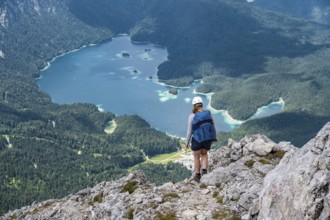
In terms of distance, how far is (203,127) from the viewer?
37.9m

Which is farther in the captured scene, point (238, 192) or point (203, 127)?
point (203, 127)

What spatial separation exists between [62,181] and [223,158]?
15314 cm

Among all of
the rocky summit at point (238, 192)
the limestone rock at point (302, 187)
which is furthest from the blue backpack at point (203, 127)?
the limestone rock at point (302, 187)

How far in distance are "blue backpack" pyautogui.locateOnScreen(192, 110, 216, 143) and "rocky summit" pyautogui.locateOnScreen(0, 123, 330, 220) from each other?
3.64 meters

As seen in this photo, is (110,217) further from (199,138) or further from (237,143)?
(237,143)

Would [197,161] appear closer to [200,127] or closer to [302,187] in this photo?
[200,127]

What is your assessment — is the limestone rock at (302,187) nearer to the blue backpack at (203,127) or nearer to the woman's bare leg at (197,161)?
the blue backpack at (203,127)

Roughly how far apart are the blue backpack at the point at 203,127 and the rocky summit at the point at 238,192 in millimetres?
3636

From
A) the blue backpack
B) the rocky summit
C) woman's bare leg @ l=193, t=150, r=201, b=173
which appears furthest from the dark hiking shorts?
the rocky summit

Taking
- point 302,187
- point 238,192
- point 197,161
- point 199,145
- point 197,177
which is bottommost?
point 302,187

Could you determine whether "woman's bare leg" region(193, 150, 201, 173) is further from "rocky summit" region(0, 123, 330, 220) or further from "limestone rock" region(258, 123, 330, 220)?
"limestone rock" region(258, 123, 330, 220)

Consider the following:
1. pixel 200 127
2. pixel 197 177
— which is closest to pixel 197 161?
pixel 197 177

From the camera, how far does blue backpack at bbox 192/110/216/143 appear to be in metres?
37.9

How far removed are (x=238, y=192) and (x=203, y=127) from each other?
556cm
